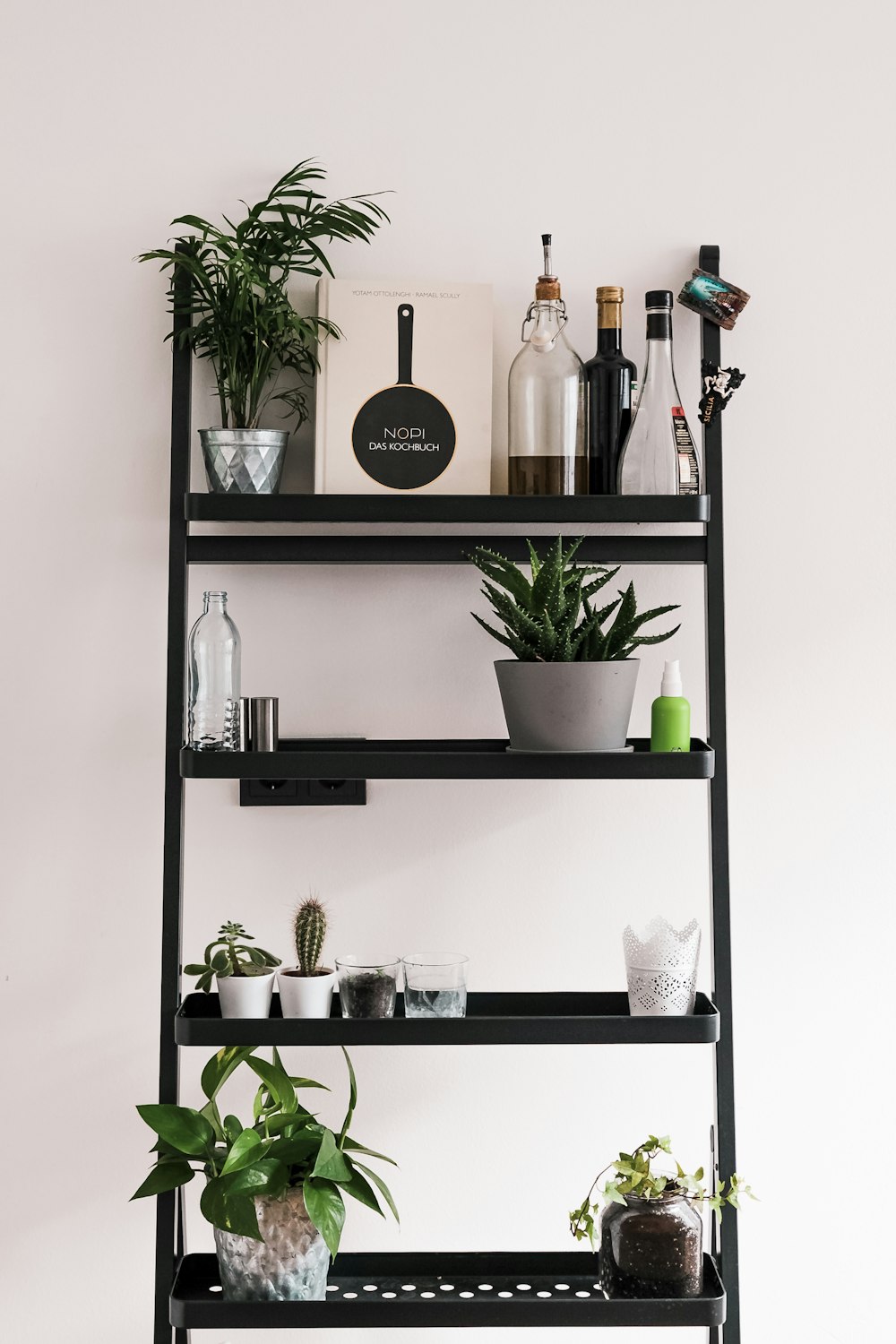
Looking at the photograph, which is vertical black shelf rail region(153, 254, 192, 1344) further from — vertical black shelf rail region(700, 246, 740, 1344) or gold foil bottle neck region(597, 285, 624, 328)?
vertical black shelf rail region(700, 246, 740, 1344)

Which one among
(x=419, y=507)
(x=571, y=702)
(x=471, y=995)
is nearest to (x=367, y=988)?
(x=471, y=995)

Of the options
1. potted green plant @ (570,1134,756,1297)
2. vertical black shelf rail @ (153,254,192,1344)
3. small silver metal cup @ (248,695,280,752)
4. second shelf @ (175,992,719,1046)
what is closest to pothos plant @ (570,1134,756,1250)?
potted green plant @ (570,1134,756,1297)

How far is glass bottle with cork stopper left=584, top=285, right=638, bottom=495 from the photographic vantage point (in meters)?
1.31

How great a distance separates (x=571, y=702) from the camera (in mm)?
1223

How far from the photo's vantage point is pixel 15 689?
1421mm


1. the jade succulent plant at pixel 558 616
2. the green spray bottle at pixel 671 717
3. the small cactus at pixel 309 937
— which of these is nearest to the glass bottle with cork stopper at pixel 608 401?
the jade succulent plant at pixel 558 616

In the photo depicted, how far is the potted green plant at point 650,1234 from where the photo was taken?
4.04ft

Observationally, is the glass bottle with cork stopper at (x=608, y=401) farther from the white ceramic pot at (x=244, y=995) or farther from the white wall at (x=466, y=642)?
the white ceramic pot at (x=244, y=995)

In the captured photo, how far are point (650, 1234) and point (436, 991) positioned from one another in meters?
0.33

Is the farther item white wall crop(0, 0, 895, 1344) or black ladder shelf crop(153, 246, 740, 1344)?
white wall crop(0, 0, 895, 1344)

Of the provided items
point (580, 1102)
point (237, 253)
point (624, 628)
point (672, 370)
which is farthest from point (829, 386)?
point (580, 1102)

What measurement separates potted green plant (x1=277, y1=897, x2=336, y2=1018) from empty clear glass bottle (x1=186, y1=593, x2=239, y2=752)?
8.4 inches

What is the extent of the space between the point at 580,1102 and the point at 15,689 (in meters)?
0.85

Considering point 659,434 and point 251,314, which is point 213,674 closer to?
point 251,314
